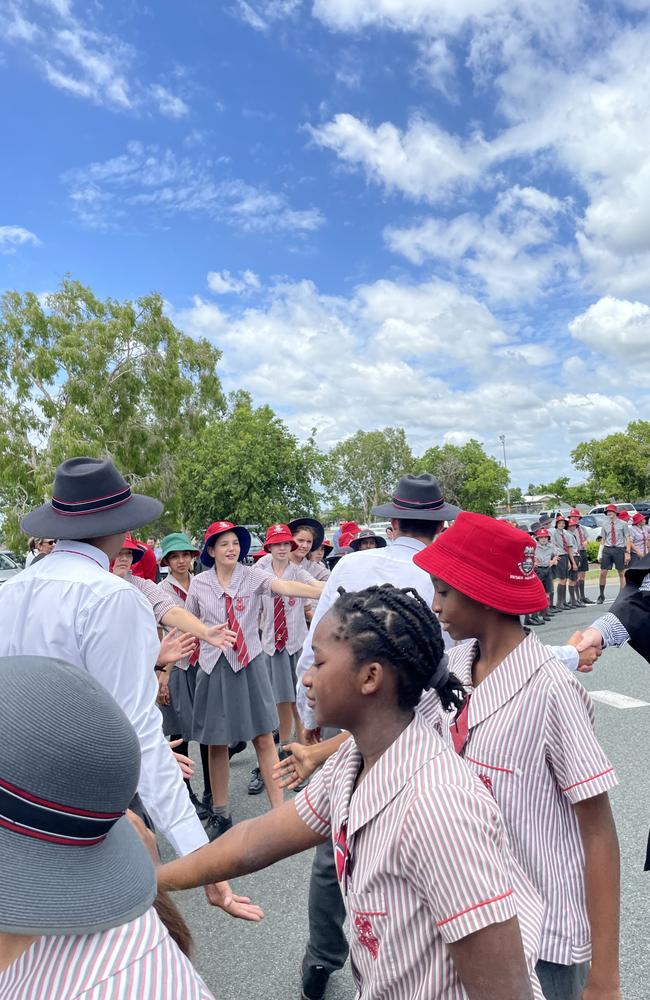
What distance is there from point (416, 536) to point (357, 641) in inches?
72.7

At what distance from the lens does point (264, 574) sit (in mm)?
4922

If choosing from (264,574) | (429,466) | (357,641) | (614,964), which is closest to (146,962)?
(357,641)

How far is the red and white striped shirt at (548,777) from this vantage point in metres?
1.64

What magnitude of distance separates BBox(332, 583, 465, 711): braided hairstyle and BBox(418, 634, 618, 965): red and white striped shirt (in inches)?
10.8

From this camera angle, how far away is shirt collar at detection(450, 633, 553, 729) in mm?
1728

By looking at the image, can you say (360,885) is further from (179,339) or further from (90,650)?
(179,339)

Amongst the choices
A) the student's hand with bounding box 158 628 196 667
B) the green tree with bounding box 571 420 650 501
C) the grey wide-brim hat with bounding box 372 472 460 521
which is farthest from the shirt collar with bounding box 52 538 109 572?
the green tree with bounding box 571 420 650 501

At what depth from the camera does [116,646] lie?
86.7 inches

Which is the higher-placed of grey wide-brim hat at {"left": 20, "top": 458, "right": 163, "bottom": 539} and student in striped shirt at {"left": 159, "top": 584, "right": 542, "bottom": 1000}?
grey wide-brim hat at {"left": 20, "top": 458, "right": 163, "bottom": 539}

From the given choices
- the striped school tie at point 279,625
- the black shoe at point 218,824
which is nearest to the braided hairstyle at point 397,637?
the black shoe at point 218,824

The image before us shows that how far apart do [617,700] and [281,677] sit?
3163 mm

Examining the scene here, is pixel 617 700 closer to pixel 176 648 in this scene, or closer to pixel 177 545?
pixel 177 545

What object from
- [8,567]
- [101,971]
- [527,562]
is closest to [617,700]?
[527,562]

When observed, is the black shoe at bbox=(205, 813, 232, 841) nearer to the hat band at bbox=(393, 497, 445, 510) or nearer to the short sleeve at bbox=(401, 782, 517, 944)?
the hat band at bbox=(393, 497, 445, 510)
